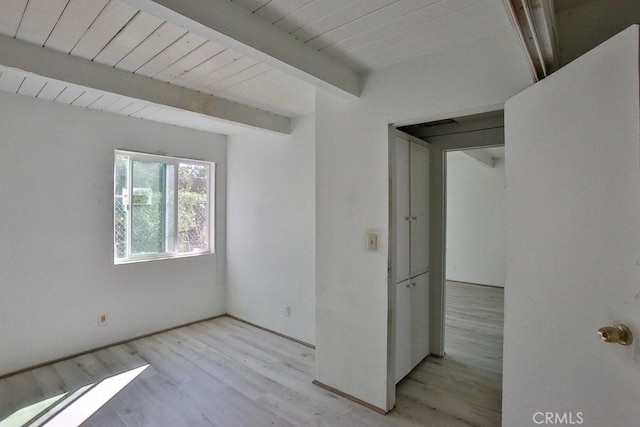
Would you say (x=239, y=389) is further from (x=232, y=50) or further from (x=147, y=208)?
(x=232, y=50)

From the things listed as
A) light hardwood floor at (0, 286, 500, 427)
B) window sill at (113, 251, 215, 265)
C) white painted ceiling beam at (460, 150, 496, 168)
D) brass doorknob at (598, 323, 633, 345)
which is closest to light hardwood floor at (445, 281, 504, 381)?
light hardwood floor at (0, 286, 500, 427)

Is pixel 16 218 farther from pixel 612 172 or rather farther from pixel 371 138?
pixel 612 172

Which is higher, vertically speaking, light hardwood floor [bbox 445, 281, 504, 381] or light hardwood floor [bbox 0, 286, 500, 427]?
light hardwood floor [bbox 445, 281, 504, 381]

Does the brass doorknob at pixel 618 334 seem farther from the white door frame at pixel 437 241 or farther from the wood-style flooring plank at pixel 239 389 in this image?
the white door frame at pixel 437 241

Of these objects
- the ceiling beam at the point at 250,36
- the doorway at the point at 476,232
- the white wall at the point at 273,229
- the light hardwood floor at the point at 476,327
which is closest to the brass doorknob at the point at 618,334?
the ceiling beam at the point at 250,36

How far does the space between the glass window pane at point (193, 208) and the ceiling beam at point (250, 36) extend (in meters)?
2.51

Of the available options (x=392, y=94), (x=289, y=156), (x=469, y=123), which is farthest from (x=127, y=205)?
(x=469, y=123)

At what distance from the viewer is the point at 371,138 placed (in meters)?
2.23

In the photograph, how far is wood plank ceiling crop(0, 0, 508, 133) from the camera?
150 centimetres

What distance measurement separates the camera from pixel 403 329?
252cm

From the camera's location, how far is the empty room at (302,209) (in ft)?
3.91

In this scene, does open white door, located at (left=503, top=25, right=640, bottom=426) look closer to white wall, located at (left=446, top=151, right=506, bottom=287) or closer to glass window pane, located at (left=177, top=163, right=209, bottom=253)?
glass window pane, located at (left=177, top=163, right=209, bottom=253)

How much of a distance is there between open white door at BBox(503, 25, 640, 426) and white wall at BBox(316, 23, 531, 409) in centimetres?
40

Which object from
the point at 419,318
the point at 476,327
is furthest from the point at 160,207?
the point at 476,327
